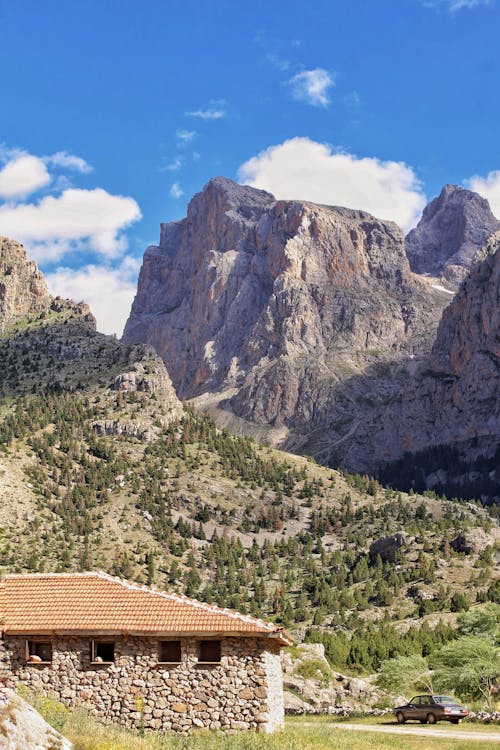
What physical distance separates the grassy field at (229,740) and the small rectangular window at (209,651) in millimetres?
2425

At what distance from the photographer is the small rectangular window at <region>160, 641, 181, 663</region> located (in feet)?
102

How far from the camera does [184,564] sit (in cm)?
12512

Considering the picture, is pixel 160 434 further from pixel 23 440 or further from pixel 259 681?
pixel 259 681

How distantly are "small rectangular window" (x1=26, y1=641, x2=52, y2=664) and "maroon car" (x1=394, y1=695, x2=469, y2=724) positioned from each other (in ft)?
75.0

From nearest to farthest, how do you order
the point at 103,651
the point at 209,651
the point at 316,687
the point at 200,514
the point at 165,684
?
the point at 165,684, the point at 209,651, the point at 103,651, the point at 316,687, the point at 200,514

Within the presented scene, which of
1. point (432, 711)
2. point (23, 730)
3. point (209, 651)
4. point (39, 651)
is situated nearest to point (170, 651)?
point (209, 651)

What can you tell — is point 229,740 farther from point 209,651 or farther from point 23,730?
point 23,730

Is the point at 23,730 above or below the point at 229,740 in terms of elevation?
above

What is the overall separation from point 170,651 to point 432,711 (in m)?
20.8

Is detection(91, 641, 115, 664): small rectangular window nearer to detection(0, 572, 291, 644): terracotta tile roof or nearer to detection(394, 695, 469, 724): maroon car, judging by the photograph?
detection(0, 572, 291, 644): terracotta tile roof

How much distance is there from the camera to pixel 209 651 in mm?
31047

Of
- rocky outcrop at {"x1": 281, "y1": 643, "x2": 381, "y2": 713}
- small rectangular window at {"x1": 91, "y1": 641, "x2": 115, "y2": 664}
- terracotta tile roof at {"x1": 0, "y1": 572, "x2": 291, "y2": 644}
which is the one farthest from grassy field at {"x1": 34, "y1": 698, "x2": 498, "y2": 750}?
rocky outcrop at {"x1": 281, "y1": 643, "x2": 381, "y2": 713}

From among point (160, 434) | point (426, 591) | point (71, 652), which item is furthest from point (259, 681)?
point (160, 434)

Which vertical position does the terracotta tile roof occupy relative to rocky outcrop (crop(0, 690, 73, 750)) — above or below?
above
